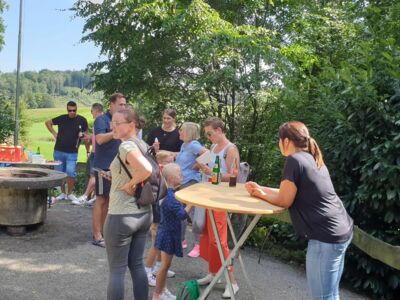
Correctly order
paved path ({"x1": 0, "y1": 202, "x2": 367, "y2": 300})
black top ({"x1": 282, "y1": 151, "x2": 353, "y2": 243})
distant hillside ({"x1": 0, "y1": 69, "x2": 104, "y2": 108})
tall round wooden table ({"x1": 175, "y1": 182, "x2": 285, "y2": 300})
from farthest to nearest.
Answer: distant hillside ({"x1": 0, "y1": 69, "x2": 104, "y2": 108})
paved path ({"x1": 0, "y1": 202, "x2": 367, "y2": 300})
tall round wooden table ({"x1": 175, "y1": 182, "x2": 285, "y2": 300})
black top ({"x1": 282, "y1": 151, "x2": 353, "y2": 243})

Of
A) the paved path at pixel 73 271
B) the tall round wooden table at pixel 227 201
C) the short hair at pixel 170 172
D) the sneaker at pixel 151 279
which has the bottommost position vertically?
the paved path at pixel 73 271

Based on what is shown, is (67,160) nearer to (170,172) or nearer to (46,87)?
(170,172)

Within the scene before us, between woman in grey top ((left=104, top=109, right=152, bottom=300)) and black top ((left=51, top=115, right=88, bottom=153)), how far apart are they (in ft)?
15.9

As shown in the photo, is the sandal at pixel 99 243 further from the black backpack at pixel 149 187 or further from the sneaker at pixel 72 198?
the sneaker at pixel 72 198

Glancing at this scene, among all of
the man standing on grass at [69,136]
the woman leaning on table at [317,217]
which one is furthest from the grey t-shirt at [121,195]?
the man standing on grass at [69,136]

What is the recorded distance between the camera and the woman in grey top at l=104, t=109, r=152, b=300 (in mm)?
3018

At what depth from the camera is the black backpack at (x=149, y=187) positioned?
3.09 metres

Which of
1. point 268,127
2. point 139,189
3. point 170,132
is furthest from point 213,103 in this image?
point 139,189

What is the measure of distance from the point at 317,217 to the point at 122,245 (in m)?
1.31

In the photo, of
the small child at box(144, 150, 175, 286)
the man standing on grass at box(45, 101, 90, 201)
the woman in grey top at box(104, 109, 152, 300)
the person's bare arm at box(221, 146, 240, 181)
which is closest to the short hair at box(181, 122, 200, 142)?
the small child at box(144, 150, 175, 286)

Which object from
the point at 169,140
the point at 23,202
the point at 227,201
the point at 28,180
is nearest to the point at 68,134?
the point at 23,202

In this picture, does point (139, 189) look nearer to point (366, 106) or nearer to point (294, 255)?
point (366, 106)

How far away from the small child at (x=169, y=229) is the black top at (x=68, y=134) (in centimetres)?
433

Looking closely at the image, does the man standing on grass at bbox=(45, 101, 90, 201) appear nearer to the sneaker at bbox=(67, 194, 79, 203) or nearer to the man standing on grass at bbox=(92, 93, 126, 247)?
the sneaker at bbox=(67, 194, 79, 203)
